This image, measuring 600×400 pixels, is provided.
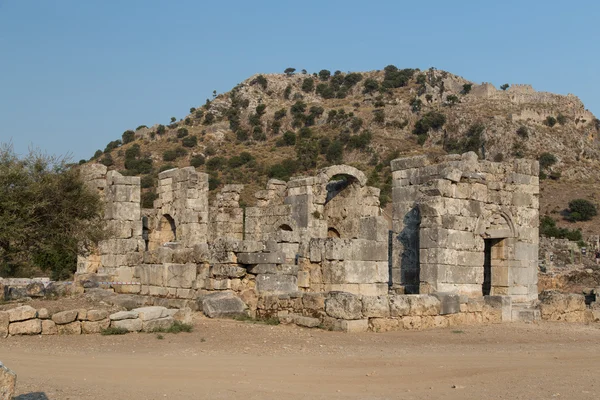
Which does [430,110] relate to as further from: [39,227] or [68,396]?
[68,396]

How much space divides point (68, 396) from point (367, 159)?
57445mm

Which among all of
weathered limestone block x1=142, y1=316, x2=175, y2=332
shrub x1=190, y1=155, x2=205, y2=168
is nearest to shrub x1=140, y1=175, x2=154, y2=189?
shrub x1=190, y1=155, x2=205, y2=168

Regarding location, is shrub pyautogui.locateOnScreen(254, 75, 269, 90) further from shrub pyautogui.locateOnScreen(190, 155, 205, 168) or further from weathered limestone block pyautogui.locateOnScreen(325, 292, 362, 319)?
weathered limestone block pyautogui.locateOnScreen(325, 292, 362, 319)

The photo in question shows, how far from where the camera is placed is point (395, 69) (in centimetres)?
9094

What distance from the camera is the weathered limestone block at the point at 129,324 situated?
10125 mm

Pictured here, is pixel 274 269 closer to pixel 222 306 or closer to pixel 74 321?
pixel 222 306

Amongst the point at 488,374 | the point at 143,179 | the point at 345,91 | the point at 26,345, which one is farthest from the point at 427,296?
the point at 345,91

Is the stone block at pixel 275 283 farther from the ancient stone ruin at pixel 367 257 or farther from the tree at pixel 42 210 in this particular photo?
the tree at pixel 42 210

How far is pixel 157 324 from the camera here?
405 inches

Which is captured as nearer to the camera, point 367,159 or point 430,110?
point 367,159

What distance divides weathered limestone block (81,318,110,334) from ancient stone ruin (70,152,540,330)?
7.83 feet

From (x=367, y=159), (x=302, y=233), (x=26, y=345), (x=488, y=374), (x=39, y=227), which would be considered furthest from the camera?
(x=367, y=159)

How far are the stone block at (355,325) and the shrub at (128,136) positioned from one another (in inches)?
2546

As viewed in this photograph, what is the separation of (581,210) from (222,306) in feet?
137
